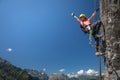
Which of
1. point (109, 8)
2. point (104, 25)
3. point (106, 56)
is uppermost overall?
point (109, 8)

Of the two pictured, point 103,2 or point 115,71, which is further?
point 103,2

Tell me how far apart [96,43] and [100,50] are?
0.64 m

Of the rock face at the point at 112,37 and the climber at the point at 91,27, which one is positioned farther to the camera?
the climber at the point at 91,27

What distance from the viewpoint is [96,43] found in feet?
57.2

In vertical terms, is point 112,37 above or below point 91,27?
below

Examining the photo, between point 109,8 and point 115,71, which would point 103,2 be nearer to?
point 109,8

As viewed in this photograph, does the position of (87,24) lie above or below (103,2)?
below

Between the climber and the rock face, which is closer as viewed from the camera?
the rock face

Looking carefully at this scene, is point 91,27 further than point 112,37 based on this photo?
Yes

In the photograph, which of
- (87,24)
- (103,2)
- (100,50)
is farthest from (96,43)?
(103,2)

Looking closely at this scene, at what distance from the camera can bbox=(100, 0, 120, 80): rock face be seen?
16078 millimetres

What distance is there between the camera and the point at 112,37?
16500mm

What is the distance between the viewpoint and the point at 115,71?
16000 millimetres

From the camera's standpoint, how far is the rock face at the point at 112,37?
1608 cm
